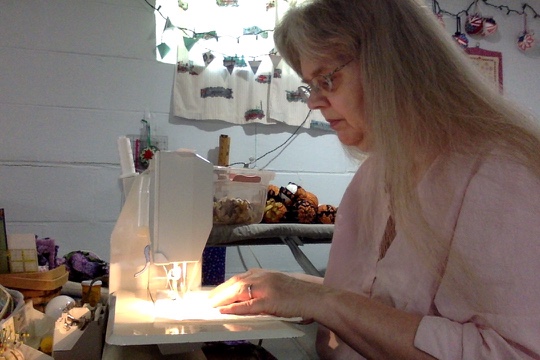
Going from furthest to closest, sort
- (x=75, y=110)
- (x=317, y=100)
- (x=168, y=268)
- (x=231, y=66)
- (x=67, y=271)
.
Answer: (x=231, y=66) < (x=75, y=110) < (x=67, y=271) < (x=317, y=100) < (x=168, y=268)

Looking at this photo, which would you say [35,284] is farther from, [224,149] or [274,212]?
[224,149]

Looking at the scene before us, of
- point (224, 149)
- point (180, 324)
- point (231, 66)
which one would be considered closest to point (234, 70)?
point (231, 66)

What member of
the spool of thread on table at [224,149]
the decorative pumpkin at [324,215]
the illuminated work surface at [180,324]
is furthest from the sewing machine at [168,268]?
the spool of thread on table at [224,149]

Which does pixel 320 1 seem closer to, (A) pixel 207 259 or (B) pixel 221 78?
(A) pixel 207 259

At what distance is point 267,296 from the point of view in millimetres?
853

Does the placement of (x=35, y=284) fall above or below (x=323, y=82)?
below

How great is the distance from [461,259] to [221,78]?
1840 mm

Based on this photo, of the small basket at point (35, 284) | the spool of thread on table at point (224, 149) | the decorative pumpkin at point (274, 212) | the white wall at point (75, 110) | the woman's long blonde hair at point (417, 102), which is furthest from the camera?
the spool of thread on table at point (224, 149)

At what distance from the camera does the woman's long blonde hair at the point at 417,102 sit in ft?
2.69

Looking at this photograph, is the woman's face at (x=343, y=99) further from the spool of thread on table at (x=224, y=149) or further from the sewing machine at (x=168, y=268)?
the spool of thread on table at (x=224, y=149)

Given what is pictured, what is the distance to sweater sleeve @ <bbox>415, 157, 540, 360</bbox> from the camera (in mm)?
686

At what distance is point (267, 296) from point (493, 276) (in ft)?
1.14

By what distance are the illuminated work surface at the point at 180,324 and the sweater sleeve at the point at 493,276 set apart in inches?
8.8

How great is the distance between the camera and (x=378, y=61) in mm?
865
